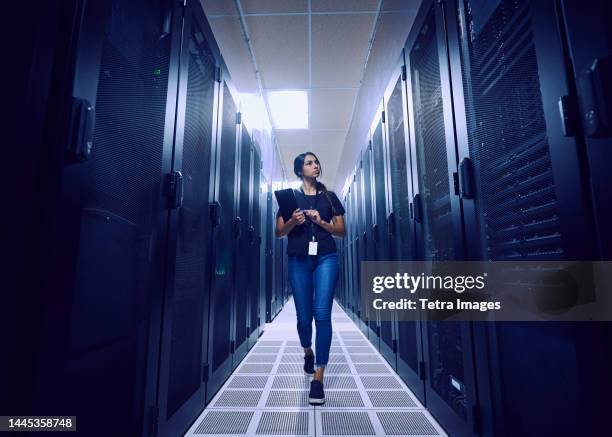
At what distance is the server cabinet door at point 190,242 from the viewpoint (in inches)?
49.2

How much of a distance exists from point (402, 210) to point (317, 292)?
785 mm

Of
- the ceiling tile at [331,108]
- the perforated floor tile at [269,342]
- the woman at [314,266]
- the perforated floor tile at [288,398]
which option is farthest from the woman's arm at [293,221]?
the ceiling tile at [331,108]

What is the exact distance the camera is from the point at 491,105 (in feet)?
3.38

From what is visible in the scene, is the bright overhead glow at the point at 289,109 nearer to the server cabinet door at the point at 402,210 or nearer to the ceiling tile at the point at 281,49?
the ceiling tile at the point at 281,49

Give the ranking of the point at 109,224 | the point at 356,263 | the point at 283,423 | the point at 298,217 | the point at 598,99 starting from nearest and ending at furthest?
the point at 598,99, the point at 109,224, the point at 283,423, the point at 298,217, the point at 356,263

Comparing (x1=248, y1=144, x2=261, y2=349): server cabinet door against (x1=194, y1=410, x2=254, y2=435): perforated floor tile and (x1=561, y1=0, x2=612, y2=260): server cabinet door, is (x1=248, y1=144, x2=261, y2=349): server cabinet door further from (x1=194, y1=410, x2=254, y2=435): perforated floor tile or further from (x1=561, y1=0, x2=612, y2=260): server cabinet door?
(x1=561, y1=0, x2=612, y2=260): server cabinet door

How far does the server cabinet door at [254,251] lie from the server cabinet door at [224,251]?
66cm

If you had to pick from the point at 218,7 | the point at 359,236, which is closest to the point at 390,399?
the point at 359,236

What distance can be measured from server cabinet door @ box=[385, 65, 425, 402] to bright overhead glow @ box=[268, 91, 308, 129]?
2.37m

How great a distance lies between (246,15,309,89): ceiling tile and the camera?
302 cm

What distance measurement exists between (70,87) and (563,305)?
3.99 ft

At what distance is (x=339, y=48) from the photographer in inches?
135

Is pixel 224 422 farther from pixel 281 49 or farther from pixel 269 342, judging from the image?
pixel 281 49

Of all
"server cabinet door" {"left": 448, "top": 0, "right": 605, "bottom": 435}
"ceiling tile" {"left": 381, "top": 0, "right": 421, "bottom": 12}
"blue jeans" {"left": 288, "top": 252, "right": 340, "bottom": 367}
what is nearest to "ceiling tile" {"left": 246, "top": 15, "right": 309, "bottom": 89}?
"ceiling tile" {"left": 381, "top": 0, "right": 421, "bottom": 12}
